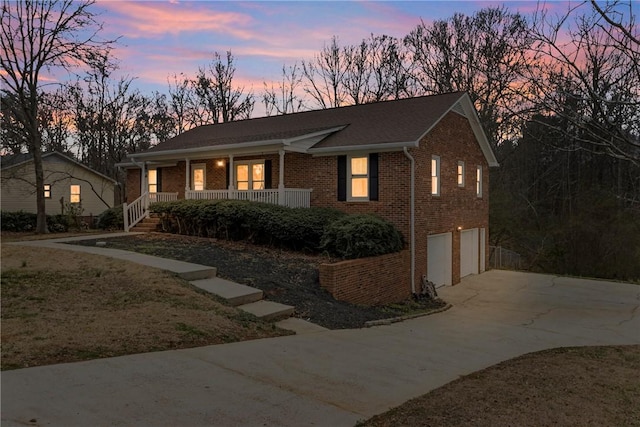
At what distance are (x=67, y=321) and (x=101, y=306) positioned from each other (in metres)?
0.89

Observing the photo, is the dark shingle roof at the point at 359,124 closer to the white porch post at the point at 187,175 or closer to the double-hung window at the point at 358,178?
the double-hung window at the point at 358,178

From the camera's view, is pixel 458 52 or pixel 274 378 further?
pixel 458 52

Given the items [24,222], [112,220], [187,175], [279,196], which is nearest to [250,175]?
[187,175]

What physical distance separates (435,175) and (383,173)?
2.30 m

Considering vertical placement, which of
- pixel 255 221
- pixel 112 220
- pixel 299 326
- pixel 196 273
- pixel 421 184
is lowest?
pixel 299 326

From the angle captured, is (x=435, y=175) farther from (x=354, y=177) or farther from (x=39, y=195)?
(x=39, y=195)

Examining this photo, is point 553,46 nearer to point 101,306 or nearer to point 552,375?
point 552,375

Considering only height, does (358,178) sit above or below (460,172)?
below

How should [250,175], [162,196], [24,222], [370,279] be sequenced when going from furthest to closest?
1. [24,222]
2. [162,196]
3. [250,175]
4. [370,279]

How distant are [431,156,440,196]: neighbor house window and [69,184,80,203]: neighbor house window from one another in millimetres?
24481

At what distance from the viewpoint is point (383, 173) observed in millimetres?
14523

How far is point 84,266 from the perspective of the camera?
31.9 ft

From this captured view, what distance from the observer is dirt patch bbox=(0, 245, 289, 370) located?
550cm

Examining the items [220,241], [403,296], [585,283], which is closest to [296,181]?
[220,241]
